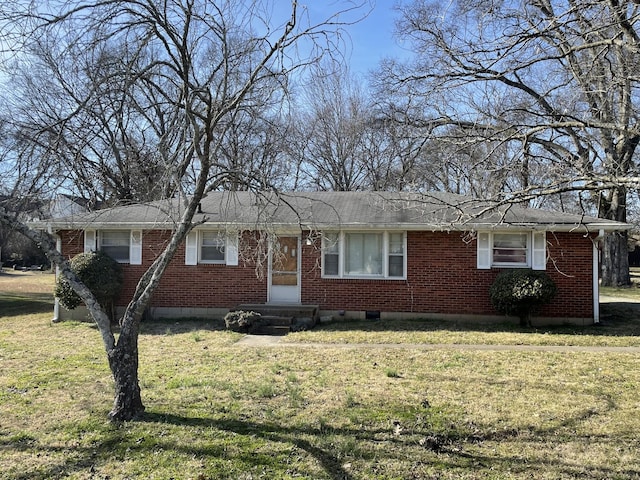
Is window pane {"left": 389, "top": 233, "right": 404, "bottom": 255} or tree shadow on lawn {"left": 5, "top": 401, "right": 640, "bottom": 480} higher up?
window pane {"left": 389, "top": 233, "right": 404, "bottom": 255}

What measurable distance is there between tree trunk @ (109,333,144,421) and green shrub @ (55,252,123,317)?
8034 millimetres

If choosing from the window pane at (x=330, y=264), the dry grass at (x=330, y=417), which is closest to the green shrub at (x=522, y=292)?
the dry grass at (x=330, y=417)

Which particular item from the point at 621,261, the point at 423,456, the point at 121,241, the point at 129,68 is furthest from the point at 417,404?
the point at 621,261

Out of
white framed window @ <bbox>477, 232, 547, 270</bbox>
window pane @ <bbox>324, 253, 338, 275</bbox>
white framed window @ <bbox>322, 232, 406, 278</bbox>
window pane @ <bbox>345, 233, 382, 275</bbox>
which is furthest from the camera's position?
window pane @ <bbox>324, 253, 338, 275</bbox>

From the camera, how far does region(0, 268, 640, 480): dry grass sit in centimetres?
458

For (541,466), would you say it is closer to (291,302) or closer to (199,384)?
(199,384)

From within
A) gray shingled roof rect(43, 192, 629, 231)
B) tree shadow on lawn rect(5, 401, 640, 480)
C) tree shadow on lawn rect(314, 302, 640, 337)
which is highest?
gray shingled roof rect(43, 192, 629, 231)

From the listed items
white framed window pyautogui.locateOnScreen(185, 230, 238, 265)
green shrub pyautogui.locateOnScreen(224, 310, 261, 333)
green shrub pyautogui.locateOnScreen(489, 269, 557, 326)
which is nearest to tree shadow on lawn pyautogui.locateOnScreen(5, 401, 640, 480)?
green shrub pyautogui.locateOnScreen(224, 310, 261, 333)

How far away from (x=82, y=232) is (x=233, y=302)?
4.78 meters

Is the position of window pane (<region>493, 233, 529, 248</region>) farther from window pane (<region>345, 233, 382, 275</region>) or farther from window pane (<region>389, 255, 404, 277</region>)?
window pane (<region>345, 233, 382, 275</region>)

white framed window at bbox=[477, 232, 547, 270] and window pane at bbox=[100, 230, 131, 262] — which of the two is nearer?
white framed window at bbox=[477, 232, 547, 270]

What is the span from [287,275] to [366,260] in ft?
7.34

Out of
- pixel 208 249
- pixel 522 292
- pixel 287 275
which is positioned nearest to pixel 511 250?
pixel 522 292

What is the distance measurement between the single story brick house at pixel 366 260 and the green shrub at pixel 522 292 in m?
0.60
